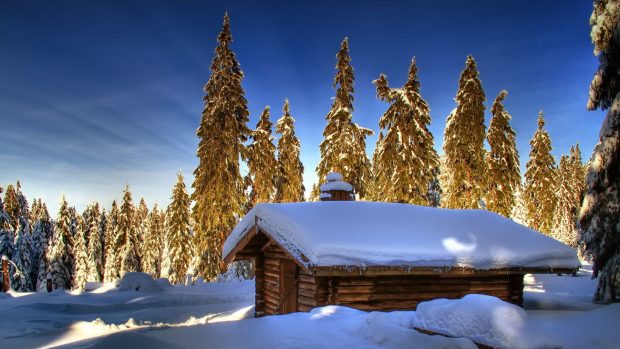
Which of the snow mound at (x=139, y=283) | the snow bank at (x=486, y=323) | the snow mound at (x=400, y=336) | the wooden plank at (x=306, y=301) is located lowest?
the snow mound at (x=139, y=283)

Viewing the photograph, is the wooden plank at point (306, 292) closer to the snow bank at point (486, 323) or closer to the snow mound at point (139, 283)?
the snow bank at point (486, 323)

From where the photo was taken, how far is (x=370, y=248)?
10.3m

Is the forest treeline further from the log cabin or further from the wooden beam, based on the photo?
the wooden beam

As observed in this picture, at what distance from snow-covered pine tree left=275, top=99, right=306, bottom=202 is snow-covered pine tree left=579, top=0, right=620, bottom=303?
3193 cm

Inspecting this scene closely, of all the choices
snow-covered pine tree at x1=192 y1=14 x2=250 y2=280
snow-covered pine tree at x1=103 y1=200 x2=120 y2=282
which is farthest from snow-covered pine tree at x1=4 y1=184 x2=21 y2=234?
snow-covered pine tree at x1=192 y1=14 x2=250 y2=280

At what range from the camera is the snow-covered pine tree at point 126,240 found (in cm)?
5131

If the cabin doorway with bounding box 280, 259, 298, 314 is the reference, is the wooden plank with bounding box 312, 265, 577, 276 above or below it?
above

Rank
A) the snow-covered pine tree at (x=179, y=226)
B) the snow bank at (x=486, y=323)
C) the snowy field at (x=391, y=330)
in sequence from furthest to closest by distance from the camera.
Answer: the snow-covered pine tree at (x=179, y=226)
the snowy field at (x=391, y=330)
the snow bank at (x=486, y=323)

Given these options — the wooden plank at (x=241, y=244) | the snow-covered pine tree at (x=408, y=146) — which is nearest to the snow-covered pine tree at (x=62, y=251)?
the snow-covered pine tree at (x=408, y=146)

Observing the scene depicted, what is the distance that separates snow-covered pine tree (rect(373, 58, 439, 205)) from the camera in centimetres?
3036

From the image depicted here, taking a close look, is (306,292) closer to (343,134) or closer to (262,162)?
(343,134)

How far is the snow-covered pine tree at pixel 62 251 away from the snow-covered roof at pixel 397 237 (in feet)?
137

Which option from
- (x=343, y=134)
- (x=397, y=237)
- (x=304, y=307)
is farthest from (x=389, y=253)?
(x=343, y=134)

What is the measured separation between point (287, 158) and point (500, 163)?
19750mm
